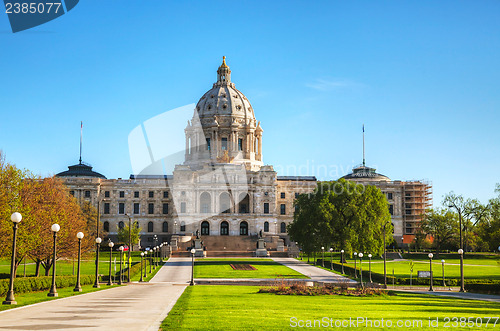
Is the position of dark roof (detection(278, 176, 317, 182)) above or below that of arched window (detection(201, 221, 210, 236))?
above

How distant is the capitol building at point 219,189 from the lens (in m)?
118

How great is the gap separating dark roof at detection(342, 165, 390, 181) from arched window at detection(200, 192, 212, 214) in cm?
3653

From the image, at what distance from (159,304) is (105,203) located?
103 metres

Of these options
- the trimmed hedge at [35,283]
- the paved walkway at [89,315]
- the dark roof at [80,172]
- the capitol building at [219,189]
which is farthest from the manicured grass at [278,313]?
the dark roof at [80,172]

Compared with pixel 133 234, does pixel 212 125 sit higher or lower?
higher

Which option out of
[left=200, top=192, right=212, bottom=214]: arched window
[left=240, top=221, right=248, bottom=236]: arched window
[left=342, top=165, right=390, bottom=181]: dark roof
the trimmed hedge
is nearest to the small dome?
[left=200, top=192, right=212, bottom=214]: arched window

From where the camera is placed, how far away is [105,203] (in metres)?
125

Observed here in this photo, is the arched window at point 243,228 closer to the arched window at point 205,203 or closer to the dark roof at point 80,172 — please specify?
the arched window at point 205,203

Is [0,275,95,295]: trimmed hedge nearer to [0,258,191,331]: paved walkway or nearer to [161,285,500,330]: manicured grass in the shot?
[0,258,191,331]: paved walkway

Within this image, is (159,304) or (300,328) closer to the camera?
(300,328)

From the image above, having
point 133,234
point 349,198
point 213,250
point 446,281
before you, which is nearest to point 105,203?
point 133,234

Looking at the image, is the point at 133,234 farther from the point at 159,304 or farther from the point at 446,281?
the point at 159,304

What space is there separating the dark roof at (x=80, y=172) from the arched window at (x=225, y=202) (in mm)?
30916

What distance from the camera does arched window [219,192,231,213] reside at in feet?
393
